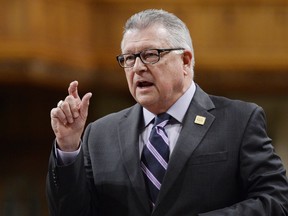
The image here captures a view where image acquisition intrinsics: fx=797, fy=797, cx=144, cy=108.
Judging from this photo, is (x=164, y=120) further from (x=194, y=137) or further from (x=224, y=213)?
(x=224, y=213)

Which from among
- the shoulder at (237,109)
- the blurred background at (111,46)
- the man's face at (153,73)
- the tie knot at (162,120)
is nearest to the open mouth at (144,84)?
the man's face at (153,73)

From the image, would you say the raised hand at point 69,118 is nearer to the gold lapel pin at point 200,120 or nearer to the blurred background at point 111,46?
the gold lapel pin at point 200,120

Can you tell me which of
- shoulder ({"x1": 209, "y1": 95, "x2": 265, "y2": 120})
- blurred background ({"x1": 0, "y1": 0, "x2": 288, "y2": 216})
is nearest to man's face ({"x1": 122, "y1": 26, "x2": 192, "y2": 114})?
shoulder ({"x1": 209, "y1": 95, "x2": 265, "y2": 120})

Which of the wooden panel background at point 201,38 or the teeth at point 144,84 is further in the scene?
the wooden panel background at point 201,38

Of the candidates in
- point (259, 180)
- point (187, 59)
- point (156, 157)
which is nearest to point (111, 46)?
point (187, 59)

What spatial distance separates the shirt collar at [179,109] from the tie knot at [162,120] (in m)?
0.01

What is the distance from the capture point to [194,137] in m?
2.04

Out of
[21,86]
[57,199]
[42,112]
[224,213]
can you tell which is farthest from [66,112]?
[42,112]

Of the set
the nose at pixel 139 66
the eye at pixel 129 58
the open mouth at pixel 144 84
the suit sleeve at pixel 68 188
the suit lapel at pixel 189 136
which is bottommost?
the suit sleeve at pixel 68 188

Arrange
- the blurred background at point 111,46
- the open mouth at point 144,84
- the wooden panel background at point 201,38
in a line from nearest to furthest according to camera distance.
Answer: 1. the open mouth at point 144,84
2. the blurred background at point 111,46
3. the wooden panel background at point 201,38

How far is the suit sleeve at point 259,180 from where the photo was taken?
1930 millimetres

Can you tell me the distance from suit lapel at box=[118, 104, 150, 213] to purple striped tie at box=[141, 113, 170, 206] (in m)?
0.02

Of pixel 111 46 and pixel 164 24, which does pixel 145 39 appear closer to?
pixel 164 24

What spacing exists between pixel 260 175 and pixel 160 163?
26 cm
